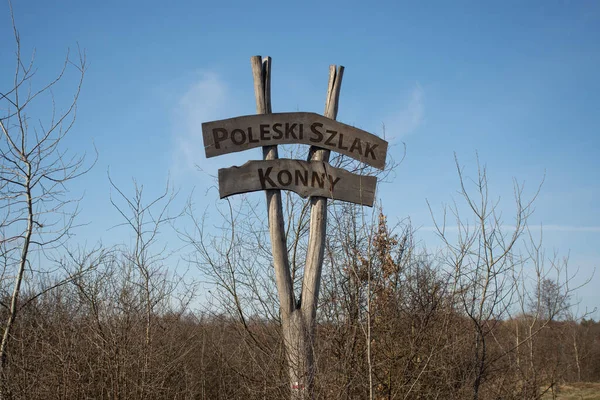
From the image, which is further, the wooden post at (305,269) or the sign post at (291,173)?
the sign post at (291,173)

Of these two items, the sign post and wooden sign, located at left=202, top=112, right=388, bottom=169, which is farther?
wooden sign, located at left=202, top=112, right=388, bottom=169

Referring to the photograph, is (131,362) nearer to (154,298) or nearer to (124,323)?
(124,323)

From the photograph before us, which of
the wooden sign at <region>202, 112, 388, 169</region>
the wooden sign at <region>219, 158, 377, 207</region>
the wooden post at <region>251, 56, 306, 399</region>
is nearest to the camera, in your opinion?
the wooden post at <region>251, 56, 306, 399</region>

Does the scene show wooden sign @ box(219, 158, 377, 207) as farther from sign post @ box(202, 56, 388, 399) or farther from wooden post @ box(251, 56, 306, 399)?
wooden post @ box(251, 56, 306, 399)

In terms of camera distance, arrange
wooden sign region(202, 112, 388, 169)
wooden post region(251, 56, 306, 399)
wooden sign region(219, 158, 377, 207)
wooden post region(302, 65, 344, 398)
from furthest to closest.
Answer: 1. wooden sign region(202, 112, 388, 169)
2. wooden sign region(219, 158, 377, 207)
3. wooden post region(302, 65, 344, 398)
4. wooden post region(251, 56, 306, 399)

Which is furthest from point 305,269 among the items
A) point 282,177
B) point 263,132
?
point 263,132

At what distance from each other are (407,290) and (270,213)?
236cm

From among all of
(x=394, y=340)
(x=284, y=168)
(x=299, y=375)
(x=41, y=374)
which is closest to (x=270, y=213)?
(x=284, y=168)

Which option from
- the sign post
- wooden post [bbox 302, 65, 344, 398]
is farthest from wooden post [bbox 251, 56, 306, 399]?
wooden post [bbox 302, 65, 344, 398]

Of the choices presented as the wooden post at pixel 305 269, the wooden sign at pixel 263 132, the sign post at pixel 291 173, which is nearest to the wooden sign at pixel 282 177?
the sign post at pixel 291 173

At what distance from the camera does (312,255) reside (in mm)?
5520

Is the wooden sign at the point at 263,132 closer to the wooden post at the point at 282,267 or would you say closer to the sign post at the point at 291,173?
the sign post at the point at 291,173

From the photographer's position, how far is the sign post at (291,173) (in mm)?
5418

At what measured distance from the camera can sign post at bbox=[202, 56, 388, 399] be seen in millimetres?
5418
